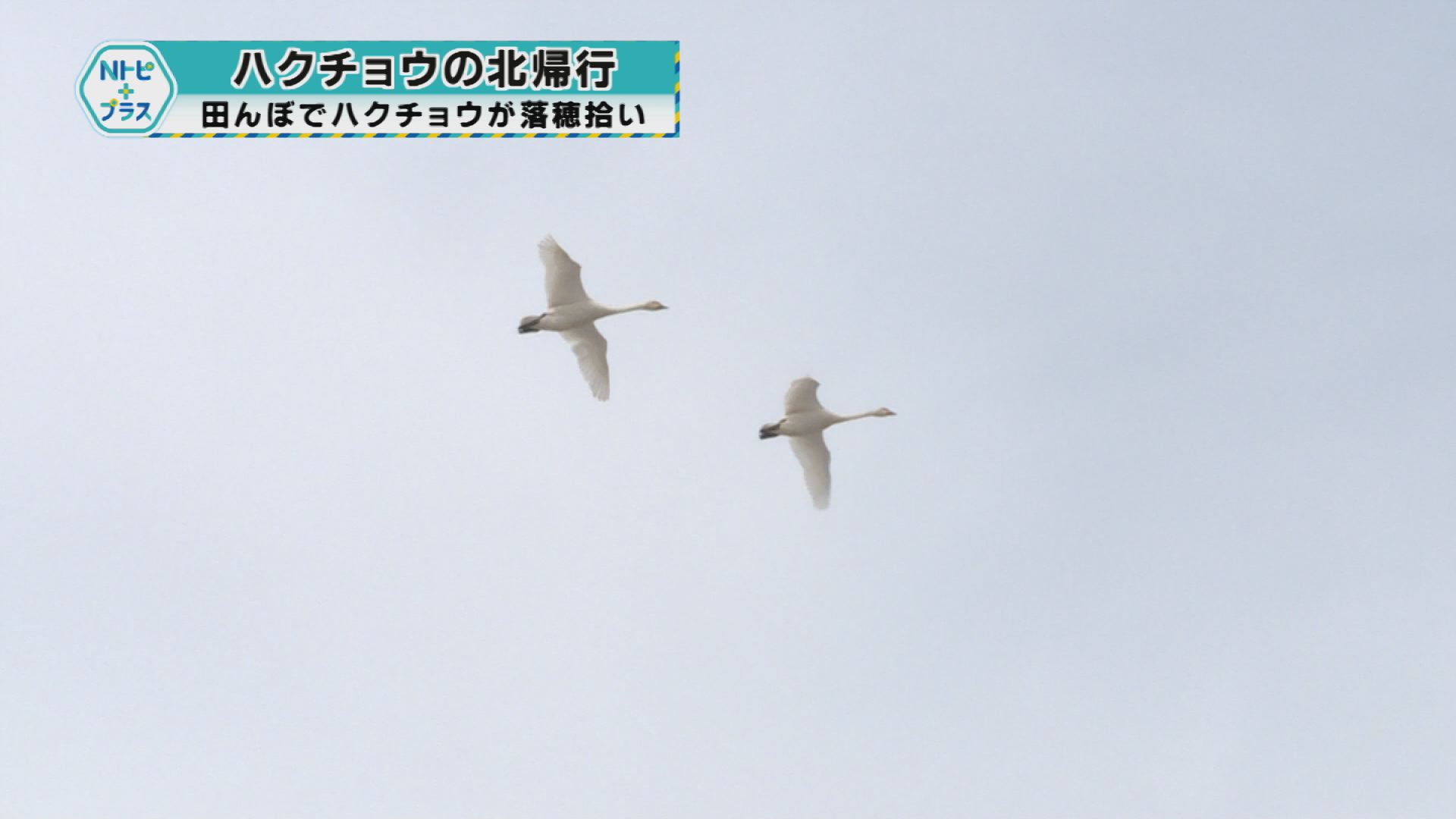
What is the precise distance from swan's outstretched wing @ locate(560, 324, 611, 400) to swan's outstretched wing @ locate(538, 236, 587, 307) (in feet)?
4.19

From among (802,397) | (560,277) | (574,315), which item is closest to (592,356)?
(574,315)

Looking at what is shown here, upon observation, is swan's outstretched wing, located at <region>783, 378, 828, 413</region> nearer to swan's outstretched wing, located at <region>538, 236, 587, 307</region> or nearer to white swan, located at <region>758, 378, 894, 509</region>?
white swan, located at <region>758, 378, 894, 509</region>

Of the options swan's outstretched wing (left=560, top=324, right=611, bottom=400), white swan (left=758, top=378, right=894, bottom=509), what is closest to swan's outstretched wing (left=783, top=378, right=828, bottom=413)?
white swan (left=758, top=378, right=894, bottom=509)

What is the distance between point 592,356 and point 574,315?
165 cm

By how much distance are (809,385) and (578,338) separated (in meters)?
6.77

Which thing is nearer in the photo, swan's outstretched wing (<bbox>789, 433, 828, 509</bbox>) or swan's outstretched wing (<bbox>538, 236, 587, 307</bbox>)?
swan's outstretched wing (<bbox>538, 236, 587, 307</bbox>)

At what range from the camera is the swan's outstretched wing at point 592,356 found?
157ft

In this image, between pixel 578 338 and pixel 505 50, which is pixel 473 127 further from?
pixel 578 338

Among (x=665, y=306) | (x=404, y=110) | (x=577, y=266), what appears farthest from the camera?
(x=665, y=306)

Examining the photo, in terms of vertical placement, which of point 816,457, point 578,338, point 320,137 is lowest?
point 816,457

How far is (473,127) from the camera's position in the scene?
43000 mm

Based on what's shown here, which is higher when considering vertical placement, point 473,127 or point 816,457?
point 473,127

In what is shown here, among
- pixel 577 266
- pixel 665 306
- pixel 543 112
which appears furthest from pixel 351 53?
pixel 665 306

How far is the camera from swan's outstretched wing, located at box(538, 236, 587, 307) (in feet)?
150
